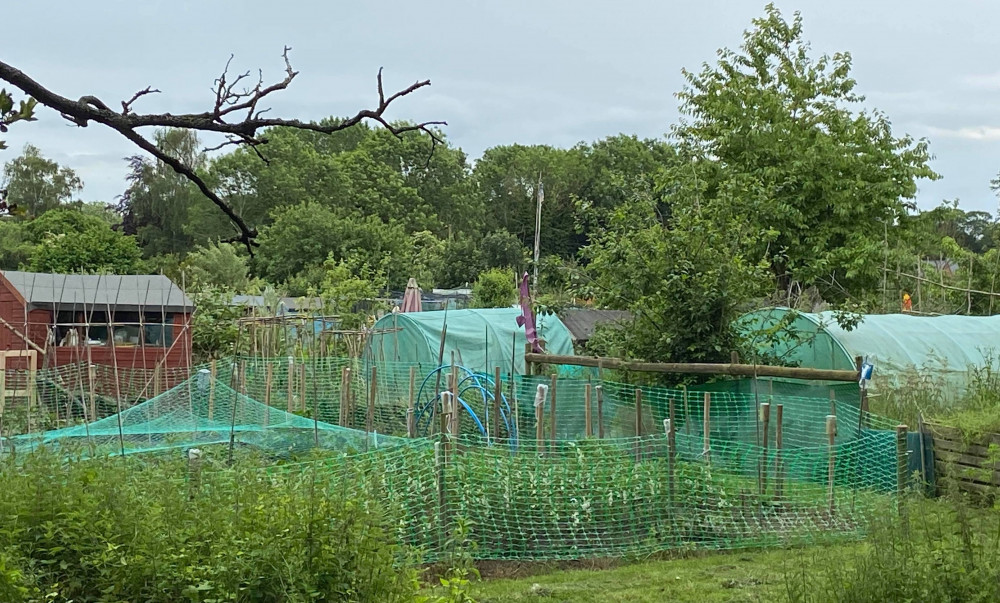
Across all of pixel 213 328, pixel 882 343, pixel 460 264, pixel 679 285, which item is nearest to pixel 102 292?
pixel 213 328

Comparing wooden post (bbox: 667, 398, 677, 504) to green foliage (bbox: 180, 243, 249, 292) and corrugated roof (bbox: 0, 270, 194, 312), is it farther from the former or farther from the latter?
green foliage (bbox: 180, 243, 249, 292)

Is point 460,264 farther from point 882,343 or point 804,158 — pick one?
point 882,343

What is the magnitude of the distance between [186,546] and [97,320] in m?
15.4

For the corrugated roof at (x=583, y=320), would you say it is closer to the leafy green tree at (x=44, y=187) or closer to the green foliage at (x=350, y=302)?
the green foliage at (x=350, y=302)

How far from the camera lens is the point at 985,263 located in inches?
809

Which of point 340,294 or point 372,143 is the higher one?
point 372,143

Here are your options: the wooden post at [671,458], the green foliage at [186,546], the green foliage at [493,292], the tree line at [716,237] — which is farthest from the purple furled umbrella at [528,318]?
the green foliage at [493,292]

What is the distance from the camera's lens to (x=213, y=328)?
69.8 ft

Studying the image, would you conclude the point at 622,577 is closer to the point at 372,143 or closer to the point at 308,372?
the point at 308,372

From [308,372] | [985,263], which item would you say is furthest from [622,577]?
[985,263]

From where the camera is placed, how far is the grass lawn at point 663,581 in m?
Result: 6.38

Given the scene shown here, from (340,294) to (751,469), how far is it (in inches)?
607

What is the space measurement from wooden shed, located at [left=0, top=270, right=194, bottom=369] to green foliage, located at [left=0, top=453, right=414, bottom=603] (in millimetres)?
12489

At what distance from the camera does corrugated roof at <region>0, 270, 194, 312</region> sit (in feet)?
58.6
